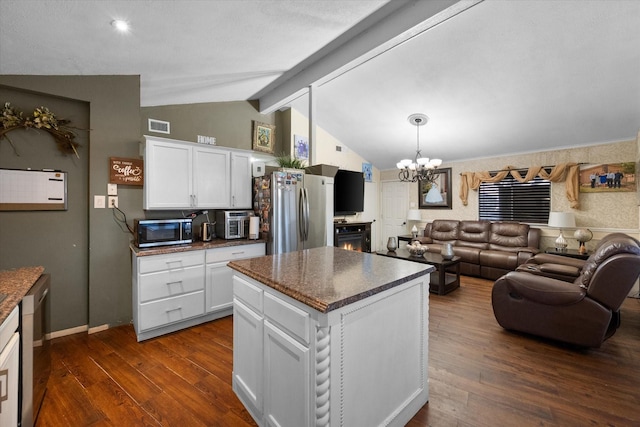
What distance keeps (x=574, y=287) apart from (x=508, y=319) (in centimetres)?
63

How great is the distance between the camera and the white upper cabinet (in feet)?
9.45

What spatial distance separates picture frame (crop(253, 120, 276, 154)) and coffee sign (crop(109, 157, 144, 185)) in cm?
173

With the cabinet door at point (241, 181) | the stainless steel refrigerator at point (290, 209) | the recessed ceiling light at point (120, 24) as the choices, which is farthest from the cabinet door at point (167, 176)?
the recessed ceiling light at point (120, 24)

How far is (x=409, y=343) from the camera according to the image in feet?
5.26

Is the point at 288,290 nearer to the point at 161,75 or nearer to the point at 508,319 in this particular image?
the point at 508,319

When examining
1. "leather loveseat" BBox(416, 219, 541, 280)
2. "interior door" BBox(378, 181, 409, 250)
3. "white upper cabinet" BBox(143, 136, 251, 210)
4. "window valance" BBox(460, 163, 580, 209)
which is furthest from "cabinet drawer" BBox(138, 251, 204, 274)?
"window valance" BBox(460, 163, 580, 209)

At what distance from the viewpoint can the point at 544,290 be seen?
98.4 inches

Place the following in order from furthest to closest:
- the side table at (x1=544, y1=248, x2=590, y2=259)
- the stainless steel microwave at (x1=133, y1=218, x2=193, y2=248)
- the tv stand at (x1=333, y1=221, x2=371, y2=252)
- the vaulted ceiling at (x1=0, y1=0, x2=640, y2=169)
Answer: the tv stand at (x1=333, y1=221, x2=371, y2=252), the side table at (x1=544, y1=248, x2=590, y2=259), the stainless steel microwave at (x1=133, y1=218, x2=193, y2=248), the vaulted ceiling at (x1=0, y1=0, x2=640, y2=169)

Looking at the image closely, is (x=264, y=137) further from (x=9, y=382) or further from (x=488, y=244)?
(x=488, y=244)

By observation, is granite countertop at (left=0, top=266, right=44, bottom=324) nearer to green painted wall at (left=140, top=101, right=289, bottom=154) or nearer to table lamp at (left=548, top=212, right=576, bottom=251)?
green painted wall at (left=140, top=101, right=289, bottom=154)

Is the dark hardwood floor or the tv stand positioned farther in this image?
the tv stand

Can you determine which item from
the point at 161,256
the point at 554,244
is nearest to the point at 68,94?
the point at 161,256

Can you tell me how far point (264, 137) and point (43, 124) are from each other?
258cm

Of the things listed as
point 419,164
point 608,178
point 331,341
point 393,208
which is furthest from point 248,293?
point 393,208
